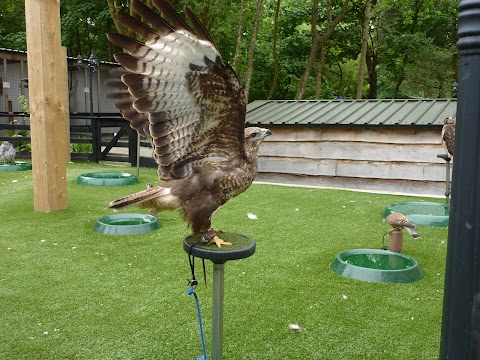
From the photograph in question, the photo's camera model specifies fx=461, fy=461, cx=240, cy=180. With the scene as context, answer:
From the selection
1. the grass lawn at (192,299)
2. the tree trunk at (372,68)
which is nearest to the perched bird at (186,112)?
the grass lawn at (192,299)

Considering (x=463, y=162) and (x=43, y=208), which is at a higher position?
(x=463, y=162)

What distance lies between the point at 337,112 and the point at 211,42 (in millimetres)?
6484

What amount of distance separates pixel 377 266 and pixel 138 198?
7.51 ft

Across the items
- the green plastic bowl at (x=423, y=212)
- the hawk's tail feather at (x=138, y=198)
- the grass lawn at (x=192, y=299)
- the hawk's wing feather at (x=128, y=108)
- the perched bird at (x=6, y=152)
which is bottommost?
the grass lawn at (x=192, y=299)

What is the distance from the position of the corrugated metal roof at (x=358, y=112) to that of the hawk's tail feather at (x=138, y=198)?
5423mm

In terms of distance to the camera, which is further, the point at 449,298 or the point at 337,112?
the point at 337,112

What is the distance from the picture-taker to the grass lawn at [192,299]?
247 cm

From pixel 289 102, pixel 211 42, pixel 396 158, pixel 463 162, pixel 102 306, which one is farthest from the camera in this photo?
pixel 289 102

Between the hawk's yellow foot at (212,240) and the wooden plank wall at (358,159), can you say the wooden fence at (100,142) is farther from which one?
the hawk's yellow foot at (212,240)

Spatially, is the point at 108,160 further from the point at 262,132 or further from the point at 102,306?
the point at 262,132

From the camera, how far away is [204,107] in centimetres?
196

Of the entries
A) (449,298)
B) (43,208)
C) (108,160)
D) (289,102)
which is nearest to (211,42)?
(449,298)

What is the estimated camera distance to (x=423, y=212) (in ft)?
17.4

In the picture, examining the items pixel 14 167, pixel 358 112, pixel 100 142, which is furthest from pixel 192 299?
pixel 100 142
